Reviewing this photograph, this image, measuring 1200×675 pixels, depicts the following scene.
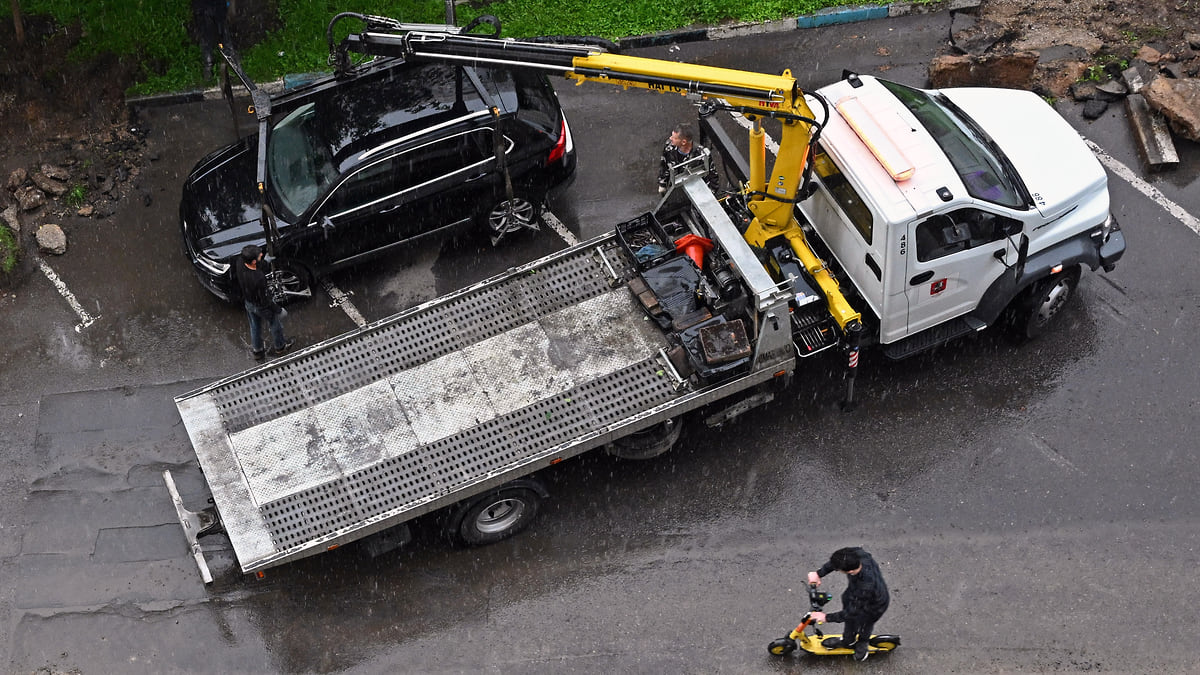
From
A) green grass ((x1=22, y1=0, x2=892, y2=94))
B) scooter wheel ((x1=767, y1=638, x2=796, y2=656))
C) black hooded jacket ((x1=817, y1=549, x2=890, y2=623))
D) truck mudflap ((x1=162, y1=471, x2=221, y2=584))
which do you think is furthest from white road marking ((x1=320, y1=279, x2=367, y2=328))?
black hooded jacket ((x1=817, y1=549, x2=890, y2=623))

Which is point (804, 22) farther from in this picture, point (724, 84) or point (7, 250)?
point (7, 250)

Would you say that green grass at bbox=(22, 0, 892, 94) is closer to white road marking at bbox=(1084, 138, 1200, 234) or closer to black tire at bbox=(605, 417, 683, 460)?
white road marking at bbox=(1084, 138, 1200, 234)

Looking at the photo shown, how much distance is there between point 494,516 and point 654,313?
2205 millimetres

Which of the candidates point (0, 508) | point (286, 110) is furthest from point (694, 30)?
point (0, 508)

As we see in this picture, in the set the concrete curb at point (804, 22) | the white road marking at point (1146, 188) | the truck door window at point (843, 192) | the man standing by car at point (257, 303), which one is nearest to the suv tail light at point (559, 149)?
the truck door window at point (843, 192)

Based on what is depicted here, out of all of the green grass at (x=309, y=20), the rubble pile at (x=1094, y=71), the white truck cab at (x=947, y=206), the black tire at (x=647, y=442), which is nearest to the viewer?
the white truck cab at (x=947, y=206)

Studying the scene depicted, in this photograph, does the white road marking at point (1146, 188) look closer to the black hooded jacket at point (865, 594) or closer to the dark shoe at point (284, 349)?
the black hooded jacket at point (865, 594)

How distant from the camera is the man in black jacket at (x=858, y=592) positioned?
779 cm

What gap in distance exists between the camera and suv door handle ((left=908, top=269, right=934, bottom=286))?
9.26m

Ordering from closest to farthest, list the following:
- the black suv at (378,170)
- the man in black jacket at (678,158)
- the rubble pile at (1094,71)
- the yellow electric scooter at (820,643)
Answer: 1. the yellow electric scooter at (820,643)
2. the man in black jacket at (678,158)
3. the black suv at (378,170)
4. the rubble pile at (1094,71)

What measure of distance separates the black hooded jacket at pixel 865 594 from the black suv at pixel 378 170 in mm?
5267

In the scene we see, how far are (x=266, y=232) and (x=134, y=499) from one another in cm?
275

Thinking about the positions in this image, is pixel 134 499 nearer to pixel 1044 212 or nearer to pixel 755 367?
pixel 755 367

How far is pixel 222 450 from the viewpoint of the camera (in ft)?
29.2
